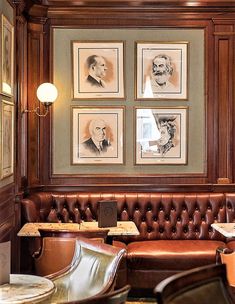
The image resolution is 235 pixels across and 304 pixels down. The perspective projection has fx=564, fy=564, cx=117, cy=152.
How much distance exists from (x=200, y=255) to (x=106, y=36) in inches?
103

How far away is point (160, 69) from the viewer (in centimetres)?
632

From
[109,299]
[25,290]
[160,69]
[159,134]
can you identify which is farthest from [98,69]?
[109,299]

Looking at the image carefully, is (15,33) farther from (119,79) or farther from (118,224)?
(118,224)

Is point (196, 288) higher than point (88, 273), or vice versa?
point (196, 288)

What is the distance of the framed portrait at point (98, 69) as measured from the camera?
6289 mm

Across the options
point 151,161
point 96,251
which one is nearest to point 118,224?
point 151,161

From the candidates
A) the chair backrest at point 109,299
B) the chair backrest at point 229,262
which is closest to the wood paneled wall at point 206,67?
the chair backrest at point 229,262

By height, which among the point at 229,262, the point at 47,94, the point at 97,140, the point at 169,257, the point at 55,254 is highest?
A: the point at 47,94

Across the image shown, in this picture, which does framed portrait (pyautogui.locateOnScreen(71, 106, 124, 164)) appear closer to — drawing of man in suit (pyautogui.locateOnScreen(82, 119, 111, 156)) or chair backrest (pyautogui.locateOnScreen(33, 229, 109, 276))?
drawing of man in suit (pyautogui.locateOnScreen(82, 119, 111, 156))

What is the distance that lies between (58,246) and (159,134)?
7.90ft

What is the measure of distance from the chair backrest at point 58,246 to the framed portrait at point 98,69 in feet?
7.70

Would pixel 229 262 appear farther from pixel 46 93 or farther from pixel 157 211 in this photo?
pixel 46 93

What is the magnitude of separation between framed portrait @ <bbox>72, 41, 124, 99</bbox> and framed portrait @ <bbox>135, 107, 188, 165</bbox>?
396 millimetres

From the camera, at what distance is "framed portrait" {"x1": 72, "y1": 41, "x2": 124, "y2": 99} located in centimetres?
629
